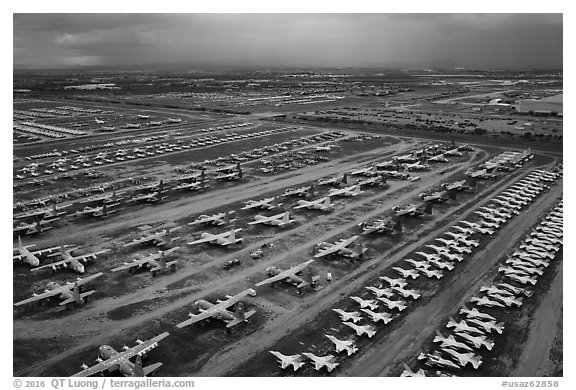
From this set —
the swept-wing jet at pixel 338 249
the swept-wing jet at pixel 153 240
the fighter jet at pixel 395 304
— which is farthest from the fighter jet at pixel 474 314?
the swept-wing jet at pixel 153 240

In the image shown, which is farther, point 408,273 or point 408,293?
point 408,273

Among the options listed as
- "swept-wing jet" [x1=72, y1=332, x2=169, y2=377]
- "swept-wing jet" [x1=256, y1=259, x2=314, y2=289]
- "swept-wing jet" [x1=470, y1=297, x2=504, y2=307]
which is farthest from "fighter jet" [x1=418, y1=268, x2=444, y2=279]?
"swept-wing jet" [x1=72, y1=332, x2=169, y2=377]

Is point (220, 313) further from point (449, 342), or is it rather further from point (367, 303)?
point (449, 342)

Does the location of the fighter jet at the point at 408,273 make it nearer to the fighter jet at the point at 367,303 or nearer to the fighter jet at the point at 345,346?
the fighter jet at the point at 367,303

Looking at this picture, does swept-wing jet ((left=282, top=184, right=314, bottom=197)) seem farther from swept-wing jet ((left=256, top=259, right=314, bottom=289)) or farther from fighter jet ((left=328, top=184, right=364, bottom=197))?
swept-wing jet ((left=256, top=259, right=314, bottom=289))

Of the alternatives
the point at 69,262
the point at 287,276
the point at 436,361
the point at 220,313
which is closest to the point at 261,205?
the point at 287,276

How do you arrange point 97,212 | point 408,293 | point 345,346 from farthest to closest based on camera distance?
point 97,212 → point 408,293 → point 345,346
